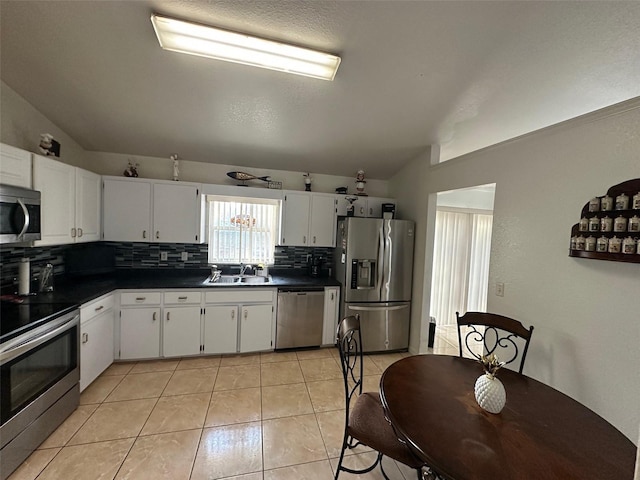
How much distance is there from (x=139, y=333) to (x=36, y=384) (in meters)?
1.06

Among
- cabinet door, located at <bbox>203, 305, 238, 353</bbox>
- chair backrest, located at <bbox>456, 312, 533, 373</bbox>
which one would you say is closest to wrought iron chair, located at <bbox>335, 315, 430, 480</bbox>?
chair backrest, located at <bbox>456, 312, 533, 373</bbox>

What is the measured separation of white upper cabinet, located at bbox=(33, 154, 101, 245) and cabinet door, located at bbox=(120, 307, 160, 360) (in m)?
0.92

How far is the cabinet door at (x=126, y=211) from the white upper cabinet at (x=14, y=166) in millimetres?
1016

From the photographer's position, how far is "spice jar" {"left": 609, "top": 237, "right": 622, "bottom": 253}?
1.50 meters

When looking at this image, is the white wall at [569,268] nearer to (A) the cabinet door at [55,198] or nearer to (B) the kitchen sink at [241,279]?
(B) the kitchen sink at [241,279]

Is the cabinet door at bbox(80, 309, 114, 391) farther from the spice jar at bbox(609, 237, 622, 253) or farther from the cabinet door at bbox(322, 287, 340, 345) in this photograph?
the spice jar at bbox(609, 237, 622, 253)

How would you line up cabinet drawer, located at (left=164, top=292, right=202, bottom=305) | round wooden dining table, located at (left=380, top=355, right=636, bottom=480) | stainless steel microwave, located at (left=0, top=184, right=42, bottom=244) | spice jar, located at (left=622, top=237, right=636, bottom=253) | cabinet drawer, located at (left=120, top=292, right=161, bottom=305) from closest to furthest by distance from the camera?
round wooden dining table, located at (left=380, top=355, right=636, bottom=480), spice jar, located at (left=622, top=237, right=636, bottom=253), stainless steel microwave, located at (left=0, top=184, right=42, bottom=244), cabinet drawer, located at (left=120, top=292, right=161, bottom=305), cabinet drawer, located at (left=164, top=292, right=202, bottom=305)

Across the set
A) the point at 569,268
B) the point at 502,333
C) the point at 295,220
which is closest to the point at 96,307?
the point at 295,220

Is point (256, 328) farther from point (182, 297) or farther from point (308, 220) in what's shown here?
point (308, 220)

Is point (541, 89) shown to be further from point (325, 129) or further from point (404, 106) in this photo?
point (325, 129)

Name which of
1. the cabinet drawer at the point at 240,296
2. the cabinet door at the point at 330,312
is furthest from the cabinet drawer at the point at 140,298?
the cabinet door at the point at 330,312

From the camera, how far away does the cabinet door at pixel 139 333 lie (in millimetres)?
2786

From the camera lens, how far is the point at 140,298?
2803mm

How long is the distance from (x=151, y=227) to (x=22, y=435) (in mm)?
2080
